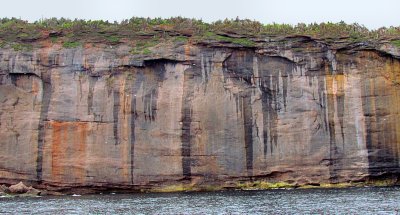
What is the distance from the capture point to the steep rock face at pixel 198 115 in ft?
143

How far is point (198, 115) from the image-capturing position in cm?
4447

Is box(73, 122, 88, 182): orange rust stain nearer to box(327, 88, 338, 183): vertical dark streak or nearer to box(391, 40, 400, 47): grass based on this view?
box(327, 88, 338, 183): vertical dark streak

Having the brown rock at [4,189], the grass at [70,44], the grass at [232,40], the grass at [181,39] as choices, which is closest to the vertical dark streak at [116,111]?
the grass at [70,44]

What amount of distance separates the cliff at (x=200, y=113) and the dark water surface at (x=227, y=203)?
3013mm

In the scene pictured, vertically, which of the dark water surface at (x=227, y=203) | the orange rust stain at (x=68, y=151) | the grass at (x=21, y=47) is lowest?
the dark water surface at (x=227, y=203)

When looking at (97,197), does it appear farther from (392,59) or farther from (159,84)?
(392,59)

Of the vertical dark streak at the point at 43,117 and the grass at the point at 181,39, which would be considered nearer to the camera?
the vertical dark streak at the point at 43,117

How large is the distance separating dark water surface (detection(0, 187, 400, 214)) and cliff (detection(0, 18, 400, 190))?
3013 millimetres

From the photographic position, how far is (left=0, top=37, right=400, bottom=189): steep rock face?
43.6 metres

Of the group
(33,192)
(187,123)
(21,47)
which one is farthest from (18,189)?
(187,123)

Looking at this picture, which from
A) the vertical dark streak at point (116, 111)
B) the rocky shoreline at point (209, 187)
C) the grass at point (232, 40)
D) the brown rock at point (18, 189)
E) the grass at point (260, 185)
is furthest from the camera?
the grass at point (232, 40)

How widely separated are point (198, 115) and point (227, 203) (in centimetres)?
1190

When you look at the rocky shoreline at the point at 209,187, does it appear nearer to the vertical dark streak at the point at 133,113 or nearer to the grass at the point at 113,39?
the vertical dark streak at the point at 133,113

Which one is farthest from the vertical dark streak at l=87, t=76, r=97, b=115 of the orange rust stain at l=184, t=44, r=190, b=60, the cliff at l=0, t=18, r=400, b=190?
the orange rust stain at l=184, t=44, r=190, b=60
